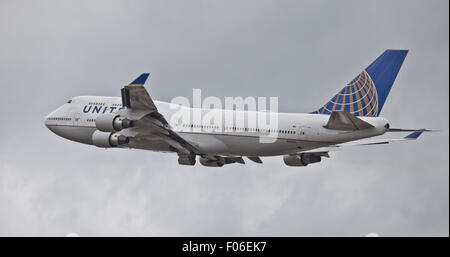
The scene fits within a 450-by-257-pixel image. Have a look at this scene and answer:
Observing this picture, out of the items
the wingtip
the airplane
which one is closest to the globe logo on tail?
the airplane

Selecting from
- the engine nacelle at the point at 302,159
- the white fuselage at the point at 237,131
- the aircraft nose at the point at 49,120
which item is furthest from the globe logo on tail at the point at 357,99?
the aircraft nose at the point at 49,120

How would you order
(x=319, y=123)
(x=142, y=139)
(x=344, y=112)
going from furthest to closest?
(x=142, y=139) → (x=319, y=123) → (x=344, y=112)

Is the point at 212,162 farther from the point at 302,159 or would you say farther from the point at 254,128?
the point at 302,159

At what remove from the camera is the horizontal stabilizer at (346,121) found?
5872 centimetres

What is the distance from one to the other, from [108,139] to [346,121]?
1819 centimetres

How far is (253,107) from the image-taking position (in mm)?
66812

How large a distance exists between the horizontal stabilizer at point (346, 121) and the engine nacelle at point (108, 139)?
15716 millimetres

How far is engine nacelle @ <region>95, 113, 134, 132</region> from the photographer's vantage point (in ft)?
207

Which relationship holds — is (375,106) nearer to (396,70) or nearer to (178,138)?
(396,70)

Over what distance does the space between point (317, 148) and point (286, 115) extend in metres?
4.02

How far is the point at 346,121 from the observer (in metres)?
59.3

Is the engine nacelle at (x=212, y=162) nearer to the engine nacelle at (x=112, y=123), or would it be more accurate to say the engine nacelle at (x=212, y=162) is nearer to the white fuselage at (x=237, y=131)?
the white fuselage at (x=237, y=131)
